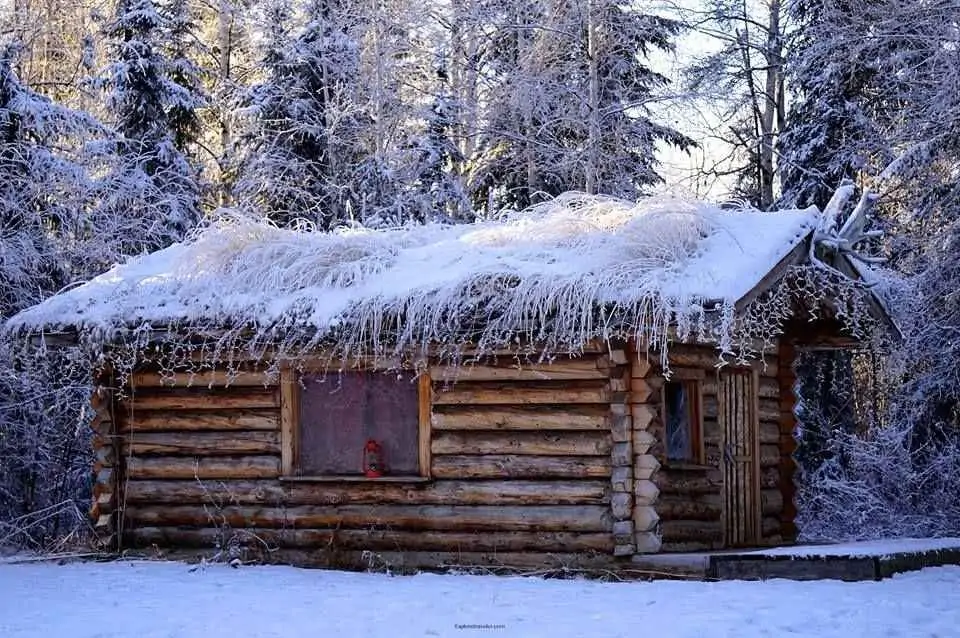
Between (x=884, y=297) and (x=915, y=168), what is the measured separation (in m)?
4.17

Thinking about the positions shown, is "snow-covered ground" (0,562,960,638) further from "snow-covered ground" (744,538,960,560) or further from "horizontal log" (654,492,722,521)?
"horizontal log" (654,492,722,521)

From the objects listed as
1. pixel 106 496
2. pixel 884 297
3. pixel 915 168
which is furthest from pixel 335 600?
pixel 915 168

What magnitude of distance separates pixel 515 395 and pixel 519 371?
24cm

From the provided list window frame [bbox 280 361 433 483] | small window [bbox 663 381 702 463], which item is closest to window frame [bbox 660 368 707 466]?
small window [bbox 663 381 702 463]

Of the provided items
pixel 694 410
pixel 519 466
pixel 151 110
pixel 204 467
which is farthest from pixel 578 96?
pixel 519 466

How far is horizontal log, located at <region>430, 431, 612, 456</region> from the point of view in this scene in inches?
473

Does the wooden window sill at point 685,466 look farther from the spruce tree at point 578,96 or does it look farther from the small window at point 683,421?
the spruce tree at point 578,96

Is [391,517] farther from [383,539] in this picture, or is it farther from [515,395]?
[515,395]

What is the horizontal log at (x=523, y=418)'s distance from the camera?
39.4 ft

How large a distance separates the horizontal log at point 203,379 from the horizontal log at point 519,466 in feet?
6.64

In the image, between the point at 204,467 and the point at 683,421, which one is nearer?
the point at 683,421

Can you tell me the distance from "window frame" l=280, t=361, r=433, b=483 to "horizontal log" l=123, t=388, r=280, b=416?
16cm

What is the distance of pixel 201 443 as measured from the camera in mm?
13664

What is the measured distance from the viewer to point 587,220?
13.0 metres
